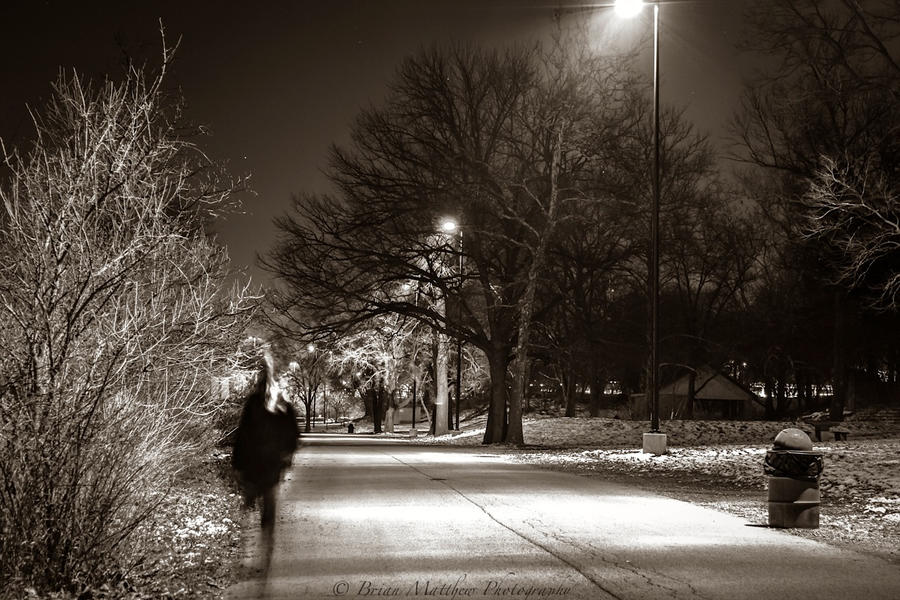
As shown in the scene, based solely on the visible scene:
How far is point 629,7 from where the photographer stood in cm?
2466

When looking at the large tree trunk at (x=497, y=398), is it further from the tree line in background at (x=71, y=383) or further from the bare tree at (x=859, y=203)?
the tree line in background at (x=71, y=383)

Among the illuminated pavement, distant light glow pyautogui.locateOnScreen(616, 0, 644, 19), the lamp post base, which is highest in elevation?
distant light glow pyautogui.locateOnScreen(616, 0, 644, 19)

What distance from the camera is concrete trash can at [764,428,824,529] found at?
11.9 metres

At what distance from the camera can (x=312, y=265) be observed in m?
35.0

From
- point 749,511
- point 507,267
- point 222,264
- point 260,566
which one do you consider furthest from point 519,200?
point 260,566

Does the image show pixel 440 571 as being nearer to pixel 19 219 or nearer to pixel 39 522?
pixel 39 522

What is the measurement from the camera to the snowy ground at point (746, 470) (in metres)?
12.6

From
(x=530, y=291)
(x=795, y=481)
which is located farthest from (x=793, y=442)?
(x=530, y=291)

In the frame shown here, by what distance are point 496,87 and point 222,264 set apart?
20592 mm

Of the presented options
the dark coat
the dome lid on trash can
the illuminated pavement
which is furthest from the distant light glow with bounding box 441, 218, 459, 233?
the dark coat

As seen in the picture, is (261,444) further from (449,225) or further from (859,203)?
(449,225)

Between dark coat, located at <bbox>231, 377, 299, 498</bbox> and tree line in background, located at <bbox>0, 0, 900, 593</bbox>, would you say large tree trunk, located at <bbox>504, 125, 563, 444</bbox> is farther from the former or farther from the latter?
dark coat, located at <bbox>231, 377, 299, 498</bbox>

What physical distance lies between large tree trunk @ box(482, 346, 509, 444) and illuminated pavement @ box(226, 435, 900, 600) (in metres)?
22.1

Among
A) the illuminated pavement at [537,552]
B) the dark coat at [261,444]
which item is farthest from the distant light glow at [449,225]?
the dark coat at [261,444]
